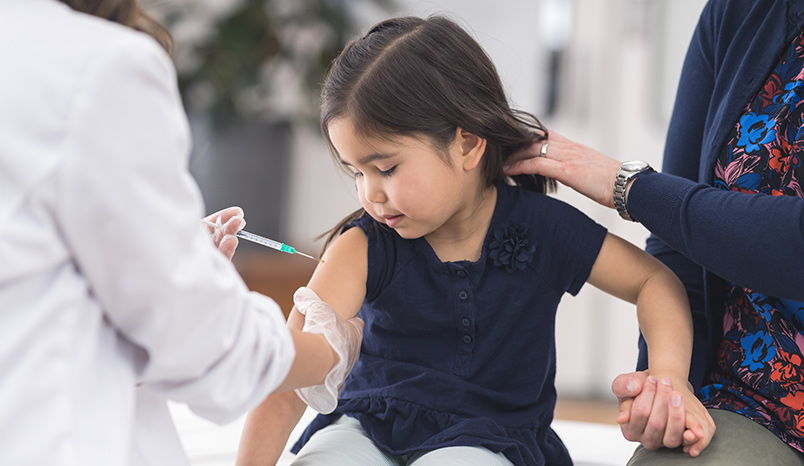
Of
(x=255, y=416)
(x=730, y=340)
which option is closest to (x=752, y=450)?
(x=730, y=340)

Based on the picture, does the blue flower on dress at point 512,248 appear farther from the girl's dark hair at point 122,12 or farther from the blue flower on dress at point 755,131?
the girl's dark hair at point 122,12

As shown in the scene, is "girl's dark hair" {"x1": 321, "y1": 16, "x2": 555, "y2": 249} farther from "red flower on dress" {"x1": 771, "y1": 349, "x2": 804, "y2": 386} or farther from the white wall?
the white wall

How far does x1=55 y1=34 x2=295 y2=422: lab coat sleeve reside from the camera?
2.05 ft

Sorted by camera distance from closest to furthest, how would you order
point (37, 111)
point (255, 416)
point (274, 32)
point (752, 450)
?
point (37, 111) < point (752, 450) < point (255, 416) < point (274, 32)

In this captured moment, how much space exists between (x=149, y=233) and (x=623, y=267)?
80 centimetres

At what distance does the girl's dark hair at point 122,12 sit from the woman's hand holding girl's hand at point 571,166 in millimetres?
636

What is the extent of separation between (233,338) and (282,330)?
8 centimetres

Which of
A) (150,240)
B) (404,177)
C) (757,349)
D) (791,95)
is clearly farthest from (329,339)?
(791,95)

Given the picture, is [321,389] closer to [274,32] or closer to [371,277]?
[371,277]

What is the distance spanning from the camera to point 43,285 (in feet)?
2.19

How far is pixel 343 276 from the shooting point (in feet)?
3.94

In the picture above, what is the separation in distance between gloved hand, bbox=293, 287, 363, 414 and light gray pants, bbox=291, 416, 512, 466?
7 centimetres

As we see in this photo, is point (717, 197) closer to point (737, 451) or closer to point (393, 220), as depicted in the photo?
point (737, 451)

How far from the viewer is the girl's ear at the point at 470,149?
122cm
